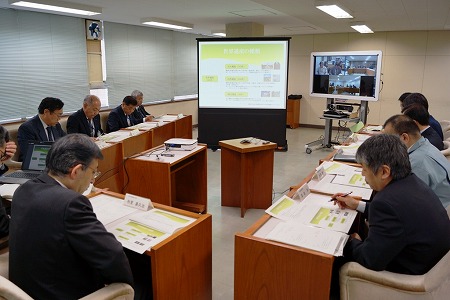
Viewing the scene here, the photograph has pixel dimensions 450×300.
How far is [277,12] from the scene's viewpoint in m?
5.52

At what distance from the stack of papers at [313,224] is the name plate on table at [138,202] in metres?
0.70

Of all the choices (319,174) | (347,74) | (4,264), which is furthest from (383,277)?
(347,74)

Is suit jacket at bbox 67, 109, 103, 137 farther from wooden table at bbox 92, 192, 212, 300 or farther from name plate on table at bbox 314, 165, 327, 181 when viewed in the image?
name plate on table at bbox 314, 165, 327, 181

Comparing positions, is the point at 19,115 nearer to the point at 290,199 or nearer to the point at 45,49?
the point at 45,49

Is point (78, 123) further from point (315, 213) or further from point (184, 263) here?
point (315, 213)

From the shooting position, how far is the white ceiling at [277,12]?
466cm

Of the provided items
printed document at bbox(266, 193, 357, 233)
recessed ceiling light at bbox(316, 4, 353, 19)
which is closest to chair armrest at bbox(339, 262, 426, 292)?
printed document at bbox(266, 193, 357, 233)

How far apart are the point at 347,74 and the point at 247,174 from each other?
13.0 feet

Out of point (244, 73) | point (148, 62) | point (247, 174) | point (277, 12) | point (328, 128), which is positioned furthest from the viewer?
point (148, 62)

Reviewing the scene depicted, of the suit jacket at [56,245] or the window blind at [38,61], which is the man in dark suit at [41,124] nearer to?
Answer: the window blind at [38,61]

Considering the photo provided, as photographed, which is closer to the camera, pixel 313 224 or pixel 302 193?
pixel 313 224

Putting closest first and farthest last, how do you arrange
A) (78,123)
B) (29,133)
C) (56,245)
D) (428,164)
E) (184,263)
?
1. (56,245)
2. (184,263)
3. (428,164)
4. (29,133)
5. (78,123)

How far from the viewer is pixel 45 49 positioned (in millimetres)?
5656

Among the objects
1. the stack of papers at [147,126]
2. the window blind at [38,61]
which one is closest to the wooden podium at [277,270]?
the stack of papers at [147,126]
